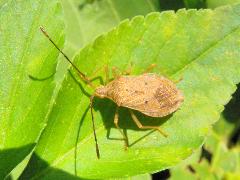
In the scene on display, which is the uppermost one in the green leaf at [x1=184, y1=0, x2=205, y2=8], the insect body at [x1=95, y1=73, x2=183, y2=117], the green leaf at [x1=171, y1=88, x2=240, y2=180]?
the green leaf at [x1=184, y1=0, x2=205, y2=8]

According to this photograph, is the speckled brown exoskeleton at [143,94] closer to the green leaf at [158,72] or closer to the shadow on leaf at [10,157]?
the green leaf at [158,72]

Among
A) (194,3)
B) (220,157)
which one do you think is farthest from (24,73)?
(220,157)

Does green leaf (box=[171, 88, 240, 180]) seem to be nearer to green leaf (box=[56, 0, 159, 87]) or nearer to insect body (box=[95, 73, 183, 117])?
insect body (box=[95, 73, 183, 117])

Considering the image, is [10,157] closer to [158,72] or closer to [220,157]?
[158,72]

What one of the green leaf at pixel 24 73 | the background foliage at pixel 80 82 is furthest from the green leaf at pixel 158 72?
the green leaf at pixel 24 73

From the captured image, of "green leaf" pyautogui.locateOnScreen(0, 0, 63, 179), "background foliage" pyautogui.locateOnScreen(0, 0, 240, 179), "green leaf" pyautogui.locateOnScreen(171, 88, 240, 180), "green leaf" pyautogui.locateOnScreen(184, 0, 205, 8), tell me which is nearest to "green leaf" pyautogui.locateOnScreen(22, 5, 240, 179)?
"background foliage" pyautogui.locateOnScreen(0, 0, 240, 179)

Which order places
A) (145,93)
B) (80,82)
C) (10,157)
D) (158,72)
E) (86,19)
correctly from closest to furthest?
(10,157)
(80,82)
(158,72)
(145,93)
(86,19)
